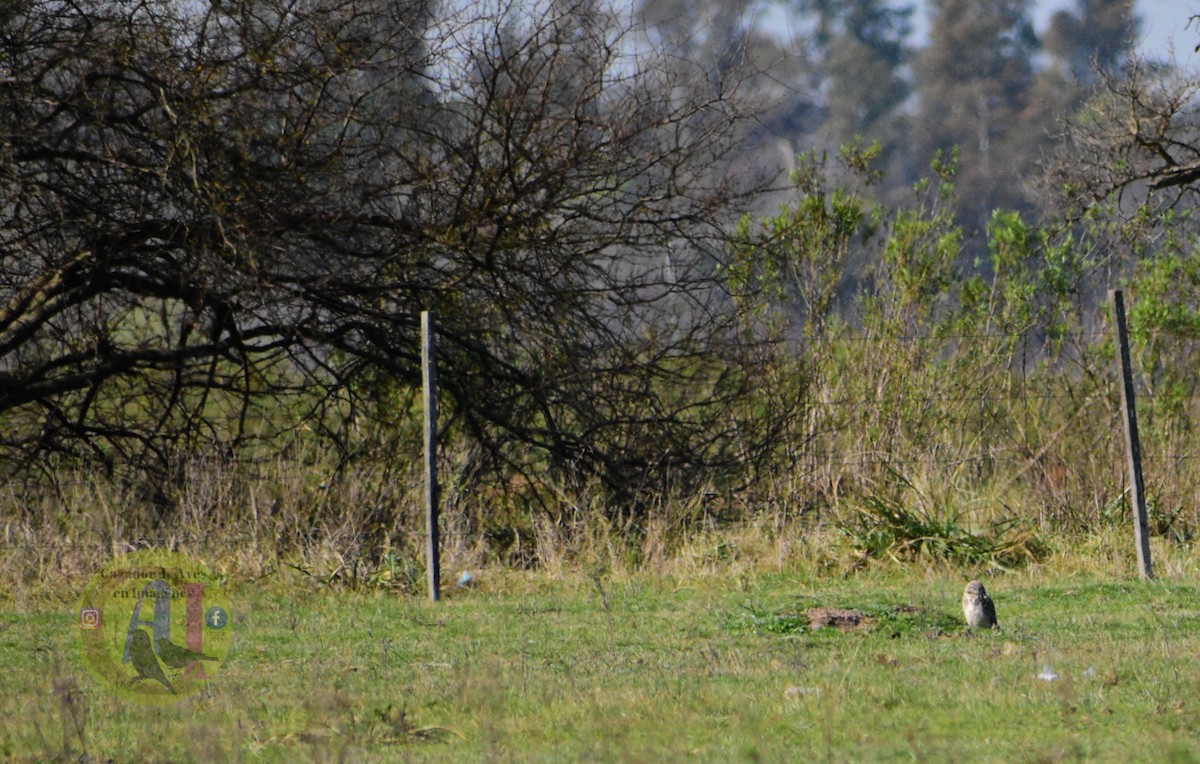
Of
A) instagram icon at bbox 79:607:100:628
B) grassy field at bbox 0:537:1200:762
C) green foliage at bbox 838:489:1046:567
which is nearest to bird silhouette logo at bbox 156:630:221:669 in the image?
grassy field at bbox 0:537:1200:762

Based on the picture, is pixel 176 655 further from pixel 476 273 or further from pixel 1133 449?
pixel 1133 449

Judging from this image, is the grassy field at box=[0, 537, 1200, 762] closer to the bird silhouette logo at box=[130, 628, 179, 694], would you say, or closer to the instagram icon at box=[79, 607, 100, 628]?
the instagram icon at box=[79, 607, 100, 628]

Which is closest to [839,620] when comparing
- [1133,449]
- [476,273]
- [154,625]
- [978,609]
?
[978,609]

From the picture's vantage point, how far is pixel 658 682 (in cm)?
609

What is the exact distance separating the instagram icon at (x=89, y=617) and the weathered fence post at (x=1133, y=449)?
6734 mm

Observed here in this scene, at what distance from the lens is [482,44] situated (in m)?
11.8

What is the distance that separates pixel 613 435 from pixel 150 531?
13.5ft

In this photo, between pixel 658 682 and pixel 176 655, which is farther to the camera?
pixel 176 655

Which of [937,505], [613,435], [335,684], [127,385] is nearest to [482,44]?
[613,435]

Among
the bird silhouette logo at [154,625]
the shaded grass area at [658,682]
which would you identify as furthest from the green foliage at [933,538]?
the bird silhouette logo at [154,625]

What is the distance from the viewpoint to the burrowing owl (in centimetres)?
752

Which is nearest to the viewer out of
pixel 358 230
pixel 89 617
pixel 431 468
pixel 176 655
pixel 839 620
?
pixel 176 655

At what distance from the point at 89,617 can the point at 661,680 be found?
4.36 meters

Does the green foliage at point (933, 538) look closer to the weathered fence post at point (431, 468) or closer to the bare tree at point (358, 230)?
the bare tree at point (358, 230)
